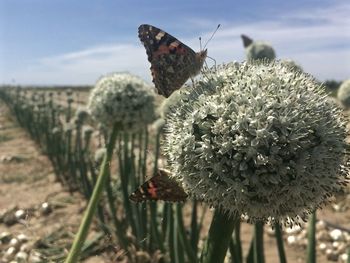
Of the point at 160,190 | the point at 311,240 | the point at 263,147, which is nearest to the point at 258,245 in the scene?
the point at 311,240

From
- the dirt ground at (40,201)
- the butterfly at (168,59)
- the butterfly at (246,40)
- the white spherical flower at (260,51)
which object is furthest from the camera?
the butterfly at (246,40)

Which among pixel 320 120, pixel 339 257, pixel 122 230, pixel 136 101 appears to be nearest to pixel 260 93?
pixel 320 120

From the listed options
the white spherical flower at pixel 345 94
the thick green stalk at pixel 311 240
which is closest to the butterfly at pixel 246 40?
the white spherical flower at pixel 345 94

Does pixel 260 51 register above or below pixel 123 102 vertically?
above

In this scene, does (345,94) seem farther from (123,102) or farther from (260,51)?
(123,102)

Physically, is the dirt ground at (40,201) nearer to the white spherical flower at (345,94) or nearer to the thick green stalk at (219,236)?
the white spherical flower at (345,94)

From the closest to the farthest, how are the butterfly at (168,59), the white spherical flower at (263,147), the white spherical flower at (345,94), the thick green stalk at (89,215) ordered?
the white spherical flower at (263,147)
the butterfly at (168,59)
the thick green stalk at (89,215)
the white spherical flower at (345,94)
